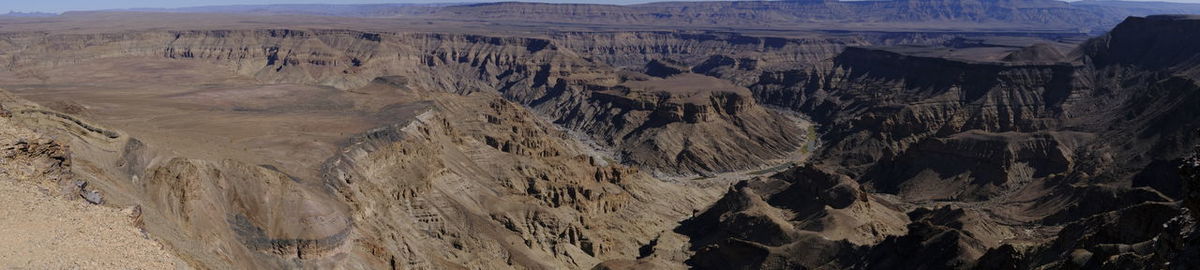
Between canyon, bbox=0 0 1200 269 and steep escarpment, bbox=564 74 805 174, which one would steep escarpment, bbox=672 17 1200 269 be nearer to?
canyon, bbox=0 0 1200 269

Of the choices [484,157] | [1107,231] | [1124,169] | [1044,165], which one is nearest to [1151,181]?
[1124,169]

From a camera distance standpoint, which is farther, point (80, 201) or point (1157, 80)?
point (1157, 80)

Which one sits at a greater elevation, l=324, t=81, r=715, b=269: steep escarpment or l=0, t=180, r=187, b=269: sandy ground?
l=0, t=180, r=187, b=269: sandy ground

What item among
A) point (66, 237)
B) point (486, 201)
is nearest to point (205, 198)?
point (66, 237)

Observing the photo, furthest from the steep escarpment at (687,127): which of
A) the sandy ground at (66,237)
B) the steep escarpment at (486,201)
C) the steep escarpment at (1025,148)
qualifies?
the sandy ground at (66,237)

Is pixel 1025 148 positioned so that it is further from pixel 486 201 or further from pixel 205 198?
pixel 205 198

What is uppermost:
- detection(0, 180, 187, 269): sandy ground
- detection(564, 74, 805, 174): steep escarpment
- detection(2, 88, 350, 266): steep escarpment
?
detection(0, 180, 187, 269): sandy ground

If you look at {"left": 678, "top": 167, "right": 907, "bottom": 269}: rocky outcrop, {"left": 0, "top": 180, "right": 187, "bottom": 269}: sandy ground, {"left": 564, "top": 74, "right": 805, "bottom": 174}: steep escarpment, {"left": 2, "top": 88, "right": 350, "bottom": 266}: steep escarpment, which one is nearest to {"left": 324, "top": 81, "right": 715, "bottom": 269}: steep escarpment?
{"left": 2, "top": 88, "right": 350, "bottom": 266}: steep escarpment

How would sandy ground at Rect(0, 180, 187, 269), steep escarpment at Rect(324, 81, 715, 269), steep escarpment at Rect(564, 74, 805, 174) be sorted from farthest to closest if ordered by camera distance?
steep escarpment at Rect(564, 74, 805, 174)
steep escarpment at Rect(324, 81, 715, 269)
sandy ground at Rect(0, 180, 187, 269)

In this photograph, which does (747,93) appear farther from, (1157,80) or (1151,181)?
(1151,181)
